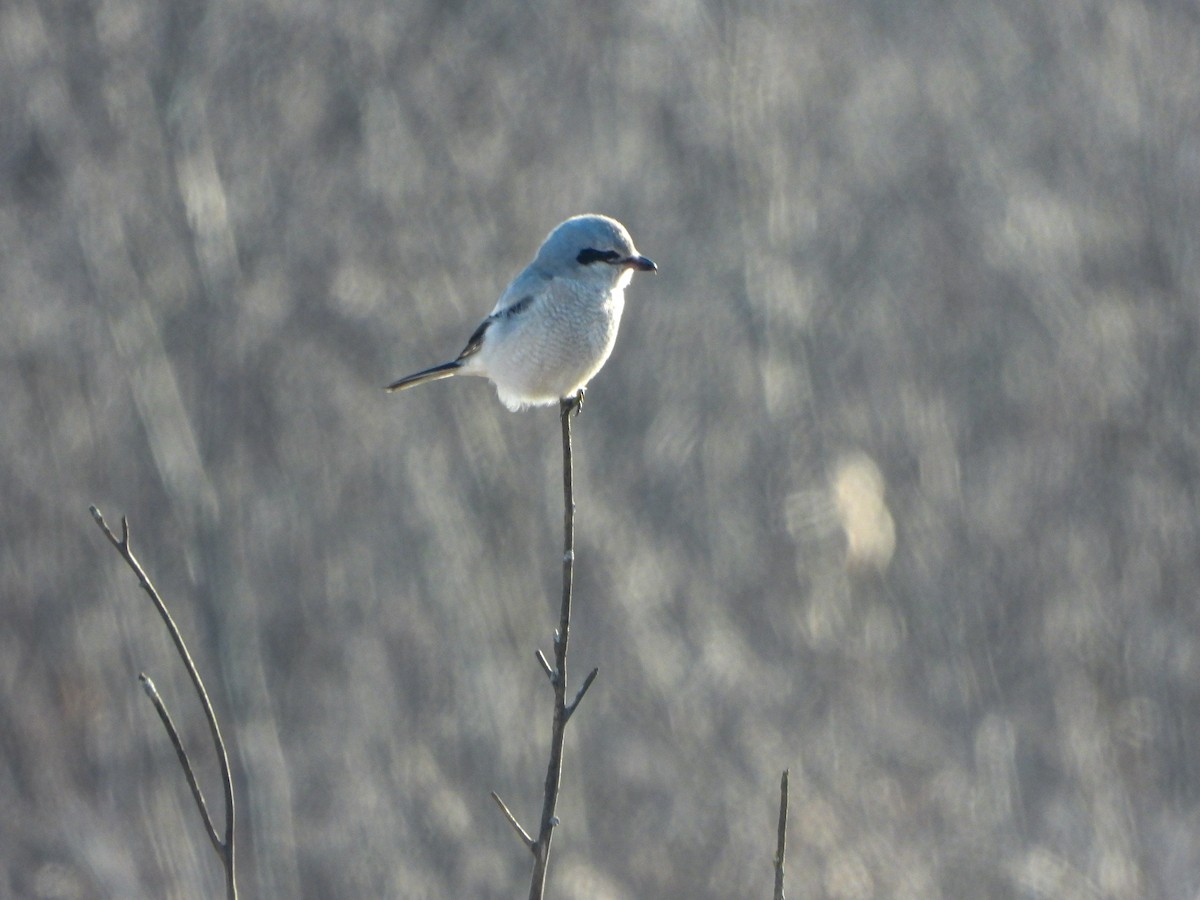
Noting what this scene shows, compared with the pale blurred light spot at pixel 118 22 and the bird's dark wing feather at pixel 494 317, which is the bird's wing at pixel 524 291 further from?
the pale blurred light spot at pixel 118 22

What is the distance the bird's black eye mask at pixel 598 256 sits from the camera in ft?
9.08

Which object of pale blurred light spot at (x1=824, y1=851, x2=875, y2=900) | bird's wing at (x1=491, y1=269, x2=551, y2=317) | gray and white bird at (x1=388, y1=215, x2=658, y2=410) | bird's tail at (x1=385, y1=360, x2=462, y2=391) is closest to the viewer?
gray and white bird at (x1=388, y1=215, x2=658, y2=410)

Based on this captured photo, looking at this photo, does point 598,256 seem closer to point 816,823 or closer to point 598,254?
point 598,254

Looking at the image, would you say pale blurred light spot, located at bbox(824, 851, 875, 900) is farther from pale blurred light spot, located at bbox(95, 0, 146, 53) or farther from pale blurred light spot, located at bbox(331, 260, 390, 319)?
pale blurred light spot, located at bbox(95, 0, 146, 53)

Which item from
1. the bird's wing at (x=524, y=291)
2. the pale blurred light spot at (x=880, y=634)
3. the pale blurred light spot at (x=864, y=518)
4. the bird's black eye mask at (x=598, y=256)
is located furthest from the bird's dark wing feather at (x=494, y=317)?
the pale blurred light spot at (x=880, y=634)

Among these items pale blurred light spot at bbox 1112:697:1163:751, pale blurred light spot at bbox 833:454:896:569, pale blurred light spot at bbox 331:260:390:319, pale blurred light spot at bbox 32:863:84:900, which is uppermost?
pale blurred light spot at bbox 331:260:390:319

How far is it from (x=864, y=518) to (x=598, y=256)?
405 cm

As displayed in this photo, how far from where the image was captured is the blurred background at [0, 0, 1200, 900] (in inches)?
241

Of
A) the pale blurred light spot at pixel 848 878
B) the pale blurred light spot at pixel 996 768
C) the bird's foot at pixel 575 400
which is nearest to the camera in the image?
the bird's foot at pixel 575 400

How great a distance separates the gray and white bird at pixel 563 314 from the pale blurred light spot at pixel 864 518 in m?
3.94

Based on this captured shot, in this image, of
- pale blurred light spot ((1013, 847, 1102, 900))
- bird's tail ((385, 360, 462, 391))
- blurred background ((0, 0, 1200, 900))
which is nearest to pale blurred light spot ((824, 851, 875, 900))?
blurred background ((0, 0, 1200, 900))

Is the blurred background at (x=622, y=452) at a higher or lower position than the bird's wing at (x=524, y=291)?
lower

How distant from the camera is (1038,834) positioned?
6.21 meters

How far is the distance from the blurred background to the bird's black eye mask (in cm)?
373
